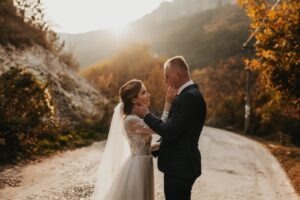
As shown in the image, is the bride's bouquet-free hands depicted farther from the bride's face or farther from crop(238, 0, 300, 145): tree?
crop(238, 0, 300, 145): tree

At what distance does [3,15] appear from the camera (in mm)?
20531

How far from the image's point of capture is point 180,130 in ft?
15.8

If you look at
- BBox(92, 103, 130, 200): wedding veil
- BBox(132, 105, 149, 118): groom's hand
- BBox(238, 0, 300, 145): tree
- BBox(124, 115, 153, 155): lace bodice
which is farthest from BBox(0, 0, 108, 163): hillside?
BBox(132, 105, 149, 118): groom's hand

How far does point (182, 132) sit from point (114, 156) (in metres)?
1.47

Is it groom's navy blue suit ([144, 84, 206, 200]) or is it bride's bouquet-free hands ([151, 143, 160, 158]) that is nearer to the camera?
groom's navy blue suit ([144, 84, 206, 200])

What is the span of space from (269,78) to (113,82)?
17.6 meters

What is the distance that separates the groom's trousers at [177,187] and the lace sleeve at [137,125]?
2.18 feet

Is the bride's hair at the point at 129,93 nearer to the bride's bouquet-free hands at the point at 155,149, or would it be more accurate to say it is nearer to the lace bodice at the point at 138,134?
the lace bodice at the point at 138,134

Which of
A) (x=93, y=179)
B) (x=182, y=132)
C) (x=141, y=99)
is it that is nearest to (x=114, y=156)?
(x=141, y=99)

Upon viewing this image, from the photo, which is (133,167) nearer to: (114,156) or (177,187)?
(114,156)

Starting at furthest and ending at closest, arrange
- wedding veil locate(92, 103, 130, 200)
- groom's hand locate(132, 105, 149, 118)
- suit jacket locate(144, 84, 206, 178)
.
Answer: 1. wedding veil locate(92, 103, 130, 200)
2. groom's hand locate(132, 105, 149, 118)
3. suit jacket locate(144, 84, 206, 178)

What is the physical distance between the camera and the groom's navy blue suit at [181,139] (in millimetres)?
4816

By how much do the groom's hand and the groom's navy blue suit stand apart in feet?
0.66

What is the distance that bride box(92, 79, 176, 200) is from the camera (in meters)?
5.49
